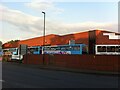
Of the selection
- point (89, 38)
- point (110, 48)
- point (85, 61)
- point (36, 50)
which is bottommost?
point (85, 61)

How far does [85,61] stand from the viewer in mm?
40500

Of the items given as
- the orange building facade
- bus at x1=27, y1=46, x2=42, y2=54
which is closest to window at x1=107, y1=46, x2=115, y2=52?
the orange building facade

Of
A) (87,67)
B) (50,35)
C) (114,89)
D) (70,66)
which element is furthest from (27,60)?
(114,89)

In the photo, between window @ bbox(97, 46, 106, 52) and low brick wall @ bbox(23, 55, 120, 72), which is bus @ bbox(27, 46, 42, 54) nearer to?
low brick wall @ bbox(23, 55, 120, 72)

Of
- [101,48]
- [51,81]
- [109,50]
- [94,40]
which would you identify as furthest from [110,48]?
[51,81]

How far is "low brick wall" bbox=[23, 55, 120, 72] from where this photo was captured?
121 feet

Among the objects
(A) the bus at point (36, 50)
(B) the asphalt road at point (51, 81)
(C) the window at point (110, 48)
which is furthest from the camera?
(A) the bus at point (36, 50)

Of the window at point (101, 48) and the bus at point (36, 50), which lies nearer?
the window at point (101, 48)

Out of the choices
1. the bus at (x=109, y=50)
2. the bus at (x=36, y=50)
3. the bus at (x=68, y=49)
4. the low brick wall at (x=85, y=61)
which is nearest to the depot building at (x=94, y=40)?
the bus at (x=109, y=50)

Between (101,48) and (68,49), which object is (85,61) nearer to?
(101,48)

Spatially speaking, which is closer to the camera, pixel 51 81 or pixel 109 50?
pixel 51 81

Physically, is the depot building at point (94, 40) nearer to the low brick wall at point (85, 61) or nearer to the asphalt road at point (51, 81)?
the low brick wall at point (85, 61)

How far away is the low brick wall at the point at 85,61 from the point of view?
121 feet

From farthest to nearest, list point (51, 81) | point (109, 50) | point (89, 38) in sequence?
point (89, 38) → point (109, 50) → point (51, 81)
